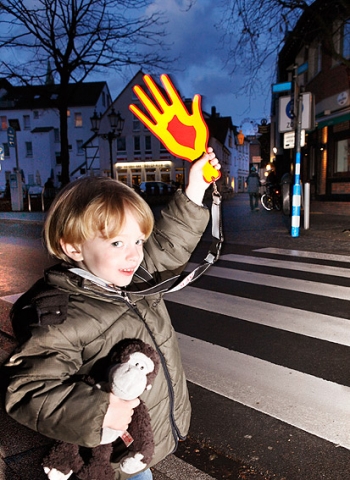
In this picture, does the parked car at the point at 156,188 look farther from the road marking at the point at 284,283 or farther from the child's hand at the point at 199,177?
the child's hand at the point at 199,177

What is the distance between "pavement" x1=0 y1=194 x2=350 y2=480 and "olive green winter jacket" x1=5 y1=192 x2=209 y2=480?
0.68m

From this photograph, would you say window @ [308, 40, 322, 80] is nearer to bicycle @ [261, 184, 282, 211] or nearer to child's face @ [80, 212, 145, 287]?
bicycle @ [261, 184, 282, 211]

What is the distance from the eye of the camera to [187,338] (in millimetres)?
4051

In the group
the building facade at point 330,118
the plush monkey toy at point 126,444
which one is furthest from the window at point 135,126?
the plush monkey toy at point 126,444

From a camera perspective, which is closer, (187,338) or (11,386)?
(11,386)

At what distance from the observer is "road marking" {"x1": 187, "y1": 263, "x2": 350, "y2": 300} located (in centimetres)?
543

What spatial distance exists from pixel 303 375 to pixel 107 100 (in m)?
58.2

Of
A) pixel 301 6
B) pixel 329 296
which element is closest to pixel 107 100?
pixel 301 6

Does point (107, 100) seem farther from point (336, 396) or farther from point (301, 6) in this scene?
point (336, 396)

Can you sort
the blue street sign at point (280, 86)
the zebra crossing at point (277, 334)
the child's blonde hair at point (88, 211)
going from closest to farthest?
the child's blonde hair at point (88, 211), the zebra crossing at point (277, 334), the blue street sign at point (280, 86)

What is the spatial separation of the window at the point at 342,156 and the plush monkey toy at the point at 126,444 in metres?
17.3

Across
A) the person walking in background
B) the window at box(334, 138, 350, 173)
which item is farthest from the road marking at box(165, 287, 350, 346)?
the person walking in background

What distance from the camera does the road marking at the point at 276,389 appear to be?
2613mm

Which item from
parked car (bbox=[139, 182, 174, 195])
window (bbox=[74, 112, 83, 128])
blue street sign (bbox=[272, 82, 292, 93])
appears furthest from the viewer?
window (bbox=[74, 112, 83, 128])
